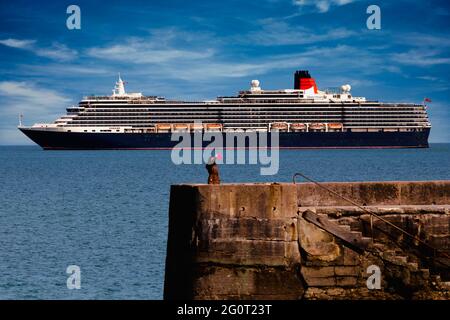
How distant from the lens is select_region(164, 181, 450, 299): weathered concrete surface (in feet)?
38.9

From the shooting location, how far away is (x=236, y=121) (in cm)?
12412

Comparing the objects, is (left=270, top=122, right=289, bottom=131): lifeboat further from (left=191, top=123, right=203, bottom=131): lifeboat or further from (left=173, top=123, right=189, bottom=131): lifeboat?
(left=173, top=123, right=189, bottom=131): lifeboat

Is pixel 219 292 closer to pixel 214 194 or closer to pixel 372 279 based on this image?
pixel 214 194

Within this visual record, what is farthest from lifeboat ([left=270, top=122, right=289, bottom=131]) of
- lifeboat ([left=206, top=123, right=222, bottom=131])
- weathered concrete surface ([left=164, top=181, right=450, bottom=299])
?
weathered concrete surface ([left=164, top=181, right=450, bottom=299])

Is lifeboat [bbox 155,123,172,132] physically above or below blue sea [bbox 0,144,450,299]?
above

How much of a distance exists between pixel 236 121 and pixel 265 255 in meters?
112

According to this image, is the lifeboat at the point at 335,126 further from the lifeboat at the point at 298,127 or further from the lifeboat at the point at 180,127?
the lifeboat at the point at 180,127

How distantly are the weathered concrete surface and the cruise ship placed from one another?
109 m

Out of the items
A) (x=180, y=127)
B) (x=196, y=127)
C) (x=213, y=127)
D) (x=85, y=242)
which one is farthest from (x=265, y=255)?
(x=196, y=127)

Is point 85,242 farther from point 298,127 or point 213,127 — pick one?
point 298,127

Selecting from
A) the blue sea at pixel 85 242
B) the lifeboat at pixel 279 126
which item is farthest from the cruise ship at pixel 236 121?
the blue sea at pixel 85 242

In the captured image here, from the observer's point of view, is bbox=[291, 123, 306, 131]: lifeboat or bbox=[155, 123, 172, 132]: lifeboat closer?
bbox=[155, 123, 172, 132]: lifeboat

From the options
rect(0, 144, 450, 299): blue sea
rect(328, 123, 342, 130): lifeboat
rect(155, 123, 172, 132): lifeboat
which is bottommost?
rect(0, 144, 450, 299): blue sea

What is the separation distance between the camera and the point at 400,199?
13.7 meters
